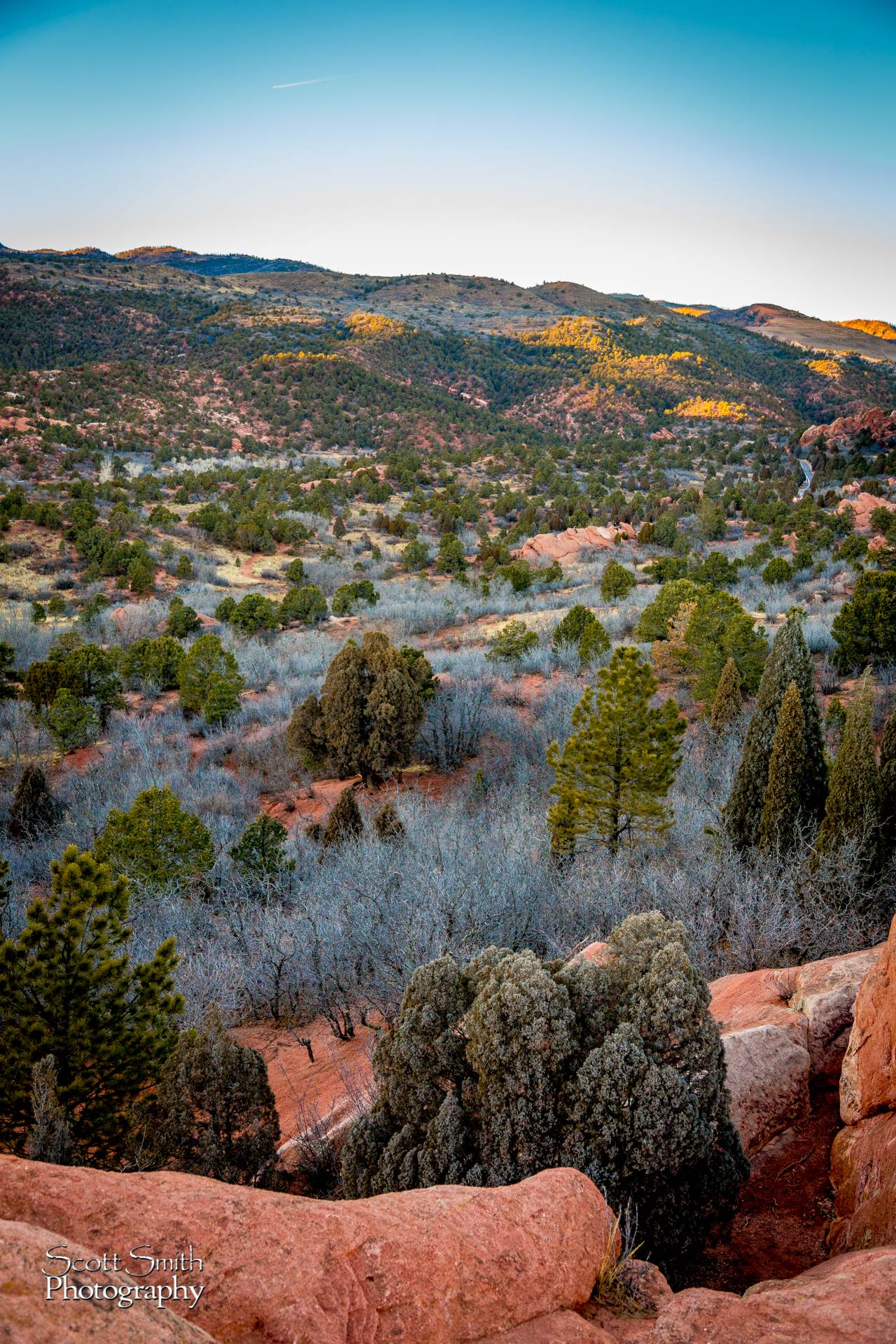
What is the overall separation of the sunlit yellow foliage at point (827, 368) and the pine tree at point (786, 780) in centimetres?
9445

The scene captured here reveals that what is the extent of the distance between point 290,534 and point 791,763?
3143 cm

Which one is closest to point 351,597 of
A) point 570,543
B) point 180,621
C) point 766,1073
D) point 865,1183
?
point 180,621

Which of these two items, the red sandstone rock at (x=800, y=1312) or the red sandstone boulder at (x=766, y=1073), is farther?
the red sandstone boulder at (x=766, y=1073)

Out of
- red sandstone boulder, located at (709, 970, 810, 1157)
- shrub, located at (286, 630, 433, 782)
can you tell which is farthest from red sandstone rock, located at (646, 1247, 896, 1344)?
shrub, located at (286, 630, 433, 782)

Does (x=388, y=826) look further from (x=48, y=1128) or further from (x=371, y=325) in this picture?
(x=371, y=325)

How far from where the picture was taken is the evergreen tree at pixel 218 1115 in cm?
491

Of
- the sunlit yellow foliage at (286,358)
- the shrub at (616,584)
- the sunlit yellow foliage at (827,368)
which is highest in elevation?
the sunlit yellow foliage at (827,368)

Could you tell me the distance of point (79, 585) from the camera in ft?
96.1

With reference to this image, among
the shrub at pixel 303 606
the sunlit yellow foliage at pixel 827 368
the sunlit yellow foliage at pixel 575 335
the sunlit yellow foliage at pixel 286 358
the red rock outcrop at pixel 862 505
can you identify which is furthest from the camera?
the sunlit yellow foliage at pixel 575 335

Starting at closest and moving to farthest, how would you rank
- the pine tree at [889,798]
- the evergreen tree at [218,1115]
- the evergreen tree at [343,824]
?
the evergreen tree at [218,1115]
the pine tree at [889,798]
the evergreen tree at [343,824]

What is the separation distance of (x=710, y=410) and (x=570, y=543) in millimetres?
44981

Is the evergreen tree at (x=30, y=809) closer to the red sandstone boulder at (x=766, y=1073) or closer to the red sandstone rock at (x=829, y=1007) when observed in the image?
the red sandstone boulder at (x=766, y=1073)

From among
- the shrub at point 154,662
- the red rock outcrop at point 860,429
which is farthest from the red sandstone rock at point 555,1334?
the red rock outcrop at point 860,429

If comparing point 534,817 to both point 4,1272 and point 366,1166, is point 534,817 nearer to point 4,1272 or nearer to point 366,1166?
point 366,1166
